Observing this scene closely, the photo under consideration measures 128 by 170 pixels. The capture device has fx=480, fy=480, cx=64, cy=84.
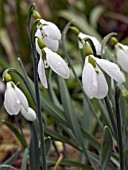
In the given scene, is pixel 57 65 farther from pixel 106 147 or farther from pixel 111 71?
pixel 106 147

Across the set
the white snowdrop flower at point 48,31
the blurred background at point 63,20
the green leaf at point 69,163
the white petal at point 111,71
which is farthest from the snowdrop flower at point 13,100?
the blurred background at point 63,20

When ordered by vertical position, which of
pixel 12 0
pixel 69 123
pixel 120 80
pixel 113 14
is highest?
pixel 120 80

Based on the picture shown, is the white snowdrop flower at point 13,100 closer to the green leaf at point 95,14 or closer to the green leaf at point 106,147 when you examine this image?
the green leaf at point 106,147

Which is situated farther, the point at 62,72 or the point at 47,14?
the point at 47,14

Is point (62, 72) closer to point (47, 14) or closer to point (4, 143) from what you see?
point (4, 143)

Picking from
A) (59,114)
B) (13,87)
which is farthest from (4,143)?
(13,87)

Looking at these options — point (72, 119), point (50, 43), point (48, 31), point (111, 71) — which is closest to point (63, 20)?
point (72, 119)

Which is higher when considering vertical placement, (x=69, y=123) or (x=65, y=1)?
(x=69, y=123)
